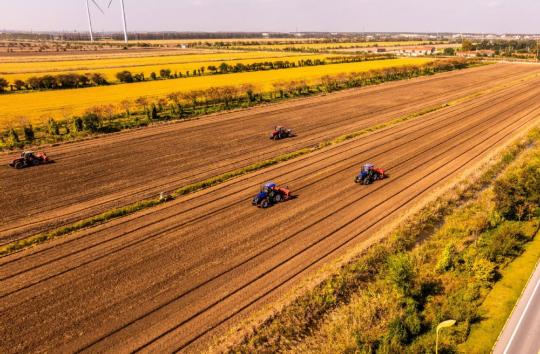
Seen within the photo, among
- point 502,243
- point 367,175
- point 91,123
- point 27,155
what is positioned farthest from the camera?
point 91,123

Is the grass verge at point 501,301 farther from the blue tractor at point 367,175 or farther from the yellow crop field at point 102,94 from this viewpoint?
the yellow crop field at point 102,94

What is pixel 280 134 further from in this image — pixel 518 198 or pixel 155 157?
pixel 518 198

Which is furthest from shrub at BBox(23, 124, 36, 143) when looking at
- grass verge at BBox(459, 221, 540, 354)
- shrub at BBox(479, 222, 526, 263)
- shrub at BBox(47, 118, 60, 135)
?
grass verge at BBox(459, 221, 540, 354)

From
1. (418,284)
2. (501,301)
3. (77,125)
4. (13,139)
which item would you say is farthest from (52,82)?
(501,301)

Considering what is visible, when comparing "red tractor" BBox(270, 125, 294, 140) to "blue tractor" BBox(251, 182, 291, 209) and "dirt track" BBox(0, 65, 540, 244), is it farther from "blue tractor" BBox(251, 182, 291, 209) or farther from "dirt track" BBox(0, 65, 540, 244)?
"blue tractor" BBox(251, 182, 291, 209)

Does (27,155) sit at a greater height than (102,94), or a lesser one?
lesser

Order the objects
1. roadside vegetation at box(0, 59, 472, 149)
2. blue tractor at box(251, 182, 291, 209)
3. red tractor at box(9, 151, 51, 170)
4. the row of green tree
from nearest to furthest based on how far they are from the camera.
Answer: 1. blue tractor at box(251, 182, 291, 209)
2. red tractor at box(9, 151, 51, 170)
3. roadside vegetation at box(0, 59, 472, 149)
4. the row of green tree

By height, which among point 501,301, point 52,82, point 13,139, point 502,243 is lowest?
point 501,301

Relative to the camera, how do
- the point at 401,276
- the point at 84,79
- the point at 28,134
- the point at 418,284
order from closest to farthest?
the point at 401,276, the point at 418,284, the point at 28,134, the point at 84,79
